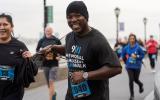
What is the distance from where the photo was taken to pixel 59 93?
46.0ft

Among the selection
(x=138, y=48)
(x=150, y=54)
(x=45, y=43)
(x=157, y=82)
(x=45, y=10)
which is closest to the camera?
(x=157, y=82)

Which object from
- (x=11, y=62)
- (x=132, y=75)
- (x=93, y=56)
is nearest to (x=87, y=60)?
(x=93, y=56)

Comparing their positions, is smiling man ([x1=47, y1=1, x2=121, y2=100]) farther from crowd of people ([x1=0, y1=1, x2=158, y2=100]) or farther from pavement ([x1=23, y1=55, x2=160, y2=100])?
pavement ([x1=23, y1=55, x2=160, y2=100])

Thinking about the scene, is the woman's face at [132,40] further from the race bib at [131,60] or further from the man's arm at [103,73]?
the man's arm at [103,73]

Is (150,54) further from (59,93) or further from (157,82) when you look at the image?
(157,82)

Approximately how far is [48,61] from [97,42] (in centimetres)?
655

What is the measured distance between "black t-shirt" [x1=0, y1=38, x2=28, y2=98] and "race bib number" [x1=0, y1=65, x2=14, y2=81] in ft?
0.10

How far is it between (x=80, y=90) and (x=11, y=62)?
3.10ft

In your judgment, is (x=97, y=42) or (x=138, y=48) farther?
(x=138, y=48)

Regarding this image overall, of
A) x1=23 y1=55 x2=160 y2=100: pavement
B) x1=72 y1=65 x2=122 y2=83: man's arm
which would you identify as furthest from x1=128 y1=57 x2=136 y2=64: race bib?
x1=72 y1=65 x2=122 y2=83: man's arm

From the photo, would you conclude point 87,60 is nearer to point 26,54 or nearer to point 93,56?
point 93,56

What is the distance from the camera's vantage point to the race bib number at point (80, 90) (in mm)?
4691

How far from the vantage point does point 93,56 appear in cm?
464

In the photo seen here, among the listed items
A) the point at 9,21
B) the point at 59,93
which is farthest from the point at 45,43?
the point at 9,21
